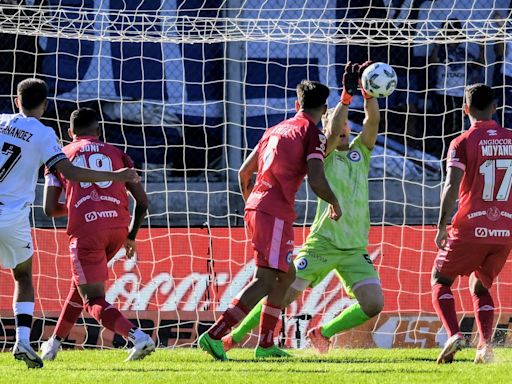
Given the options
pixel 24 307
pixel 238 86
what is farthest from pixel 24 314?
pixel 238 86

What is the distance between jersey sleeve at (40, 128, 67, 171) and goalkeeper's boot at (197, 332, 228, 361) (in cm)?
162

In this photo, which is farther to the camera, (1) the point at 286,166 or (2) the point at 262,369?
(1) the point at 286,166

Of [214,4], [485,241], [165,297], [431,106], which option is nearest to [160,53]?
[214,4]

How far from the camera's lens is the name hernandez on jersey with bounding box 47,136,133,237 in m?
8.63

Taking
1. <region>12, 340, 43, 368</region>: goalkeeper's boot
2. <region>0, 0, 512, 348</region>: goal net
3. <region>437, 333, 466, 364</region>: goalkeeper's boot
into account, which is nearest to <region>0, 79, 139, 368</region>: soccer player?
<region>12, 340, 43, 368</region>: goalkeeper's boot

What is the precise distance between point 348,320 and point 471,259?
49.7 inches

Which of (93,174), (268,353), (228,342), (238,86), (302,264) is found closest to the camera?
(93,174)

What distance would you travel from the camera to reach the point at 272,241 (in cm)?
806

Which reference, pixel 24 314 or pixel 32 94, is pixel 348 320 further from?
pixel 32 94

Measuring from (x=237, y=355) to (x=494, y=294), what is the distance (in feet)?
9.27

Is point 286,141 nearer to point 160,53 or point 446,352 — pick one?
point 446,352

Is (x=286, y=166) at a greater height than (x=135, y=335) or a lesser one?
greater

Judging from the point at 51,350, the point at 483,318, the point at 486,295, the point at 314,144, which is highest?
the point at 314,144

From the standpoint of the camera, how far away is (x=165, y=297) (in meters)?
10.5
